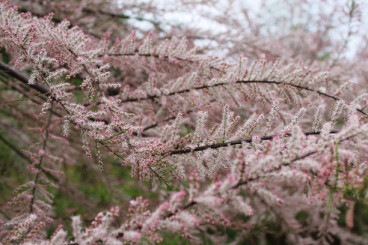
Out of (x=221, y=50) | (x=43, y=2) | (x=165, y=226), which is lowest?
(x=165, y=226)

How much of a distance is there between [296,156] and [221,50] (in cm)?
188

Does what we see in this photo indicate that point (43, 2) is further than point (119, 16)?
No

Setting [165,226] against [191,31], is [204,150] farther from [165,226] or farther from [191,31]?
[191,31]

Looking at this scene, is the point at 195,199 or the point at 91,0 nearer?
the point at 195,199

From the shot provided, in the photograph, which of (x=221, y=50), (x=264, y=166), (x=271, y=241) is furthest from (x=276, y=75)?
(x=271, y=241)

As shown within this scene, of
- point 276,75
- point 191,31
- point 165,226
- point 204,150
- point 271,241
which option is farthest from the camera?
point 271,241

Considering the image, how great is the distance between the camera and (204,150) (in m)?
1.08

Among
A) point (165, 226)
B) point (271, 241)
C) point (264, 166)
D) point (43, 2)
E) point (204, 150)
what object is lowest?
point (271, 241)

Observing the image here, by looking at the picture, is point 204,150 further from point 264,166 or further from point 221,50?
point 221,50

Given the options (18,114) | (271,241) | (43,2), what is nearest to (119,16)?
(43,2)

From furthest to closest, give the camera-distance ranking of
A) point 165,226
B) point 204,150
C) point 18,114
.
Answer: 1. point 18,114
2. point 204,150
3. point 165,226

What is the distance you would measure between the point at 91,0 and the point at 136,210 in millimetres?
2526

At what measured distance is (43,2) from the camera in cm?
247

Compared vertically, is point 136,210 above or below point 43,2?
below
